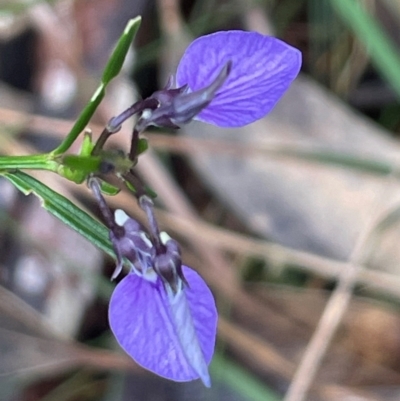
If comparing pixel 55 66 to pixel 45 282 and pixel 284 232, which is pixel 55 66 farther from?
pixel 284 232

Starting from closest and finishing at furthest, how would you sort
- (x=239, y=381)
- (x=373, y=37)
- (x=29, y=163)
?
(x=29, y=163), (x=373, y=37), (x=239, y=381)

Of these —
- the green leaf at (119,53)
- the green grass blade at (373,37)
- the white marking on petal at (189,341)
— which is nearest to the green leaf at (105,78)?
the green leaf at (119,53)

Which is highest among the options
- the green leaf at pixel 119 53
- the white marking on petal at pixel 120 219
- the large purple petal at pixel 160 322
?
the green leaf at pixel 119 53

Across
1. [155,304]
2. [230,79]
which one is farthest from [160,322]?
[230,79]

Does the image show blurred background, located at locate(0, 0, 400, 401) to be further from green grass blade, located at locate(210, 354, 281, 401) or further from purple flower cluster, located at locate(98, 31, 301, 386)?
purple flower cluster, located at locate(98, 31, 301, 386)

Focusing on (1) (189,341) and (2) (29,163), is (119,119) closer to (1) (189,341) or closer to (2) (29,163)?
(2) (29,163)

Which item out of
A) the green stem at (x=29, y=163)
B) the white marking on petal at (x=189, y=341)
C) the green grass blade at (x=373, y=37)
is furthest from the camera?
the green grass blade at (x=373, y=37)

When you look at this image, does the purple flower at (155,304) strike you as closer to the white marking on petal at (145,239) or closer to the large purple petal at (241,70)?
the white marking on petal at (145,239)
